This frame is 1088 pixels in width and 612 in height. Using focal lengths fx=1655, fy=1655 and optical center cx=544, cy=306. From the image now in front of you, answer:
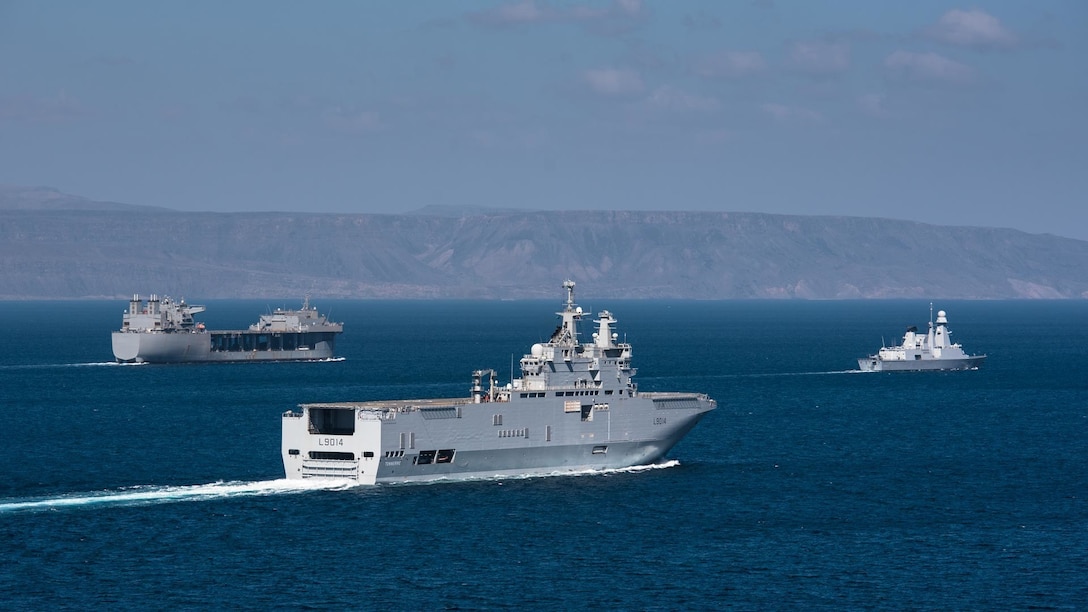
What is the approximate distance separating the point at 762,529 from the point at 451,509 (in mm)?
13091

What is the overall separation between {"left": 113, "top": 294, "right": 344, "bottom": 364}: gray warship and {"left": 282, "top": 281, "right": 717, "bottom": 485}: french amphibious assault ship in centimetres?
9046

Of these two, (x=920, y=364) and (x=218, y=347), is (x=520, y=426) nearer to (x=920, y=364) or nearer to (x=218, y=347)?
(x=920, y=364)

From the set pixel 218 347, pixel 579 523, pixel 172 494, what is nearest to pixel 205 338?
pixel 218 347

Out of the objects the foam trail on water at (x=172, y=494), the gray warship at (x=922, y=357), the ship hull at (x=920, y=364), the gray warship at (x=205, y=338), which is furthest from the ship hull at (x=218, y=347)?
the foam trail on water at (x=172, y=494)

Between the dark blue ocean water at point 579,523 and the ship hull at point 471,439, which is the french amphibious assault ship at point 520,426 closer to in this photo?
the ship hull at point 471,439

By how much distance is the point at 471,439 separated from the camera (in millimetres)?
76812

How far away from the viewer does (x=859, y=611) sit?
54.0 metres

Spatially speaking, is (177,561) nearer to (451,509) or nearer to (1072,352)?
(451,509)

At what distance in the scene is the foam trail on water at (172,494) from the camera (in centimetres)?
7075

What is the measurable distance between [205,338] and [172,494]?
98597 millimetres

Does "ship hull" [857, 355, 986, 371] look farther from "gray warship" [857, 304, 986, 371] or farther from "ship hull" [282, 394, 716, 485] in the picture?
"ship hull" [282, 394, 716, 485]

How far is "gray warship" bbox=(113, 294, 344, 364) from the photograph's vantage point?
543ft

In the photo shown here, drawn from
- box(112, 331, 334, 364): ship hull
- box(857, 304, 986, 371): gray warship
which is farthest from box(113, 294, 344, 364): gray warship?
box(857, 304, 986, 371): gray warship

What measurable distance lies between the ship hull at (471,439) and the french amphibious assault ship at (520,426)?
0.05 metres
